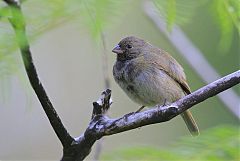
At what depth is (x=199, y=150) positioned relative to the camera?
106cm

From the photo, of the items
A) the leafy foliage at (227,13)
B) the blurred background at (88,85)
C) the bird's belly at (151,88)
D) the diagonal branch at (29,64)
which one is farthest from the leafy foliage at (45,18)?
the blurred background at (88,85)

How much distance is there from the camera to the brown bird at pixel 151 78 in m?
2.48

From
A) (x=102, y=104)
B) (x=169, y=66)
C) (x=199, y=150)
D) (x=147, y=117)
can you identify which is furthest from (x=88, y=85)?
(x=199, y=150)

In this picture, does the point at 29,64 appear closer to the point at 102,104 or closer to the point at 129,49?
the point at 102,104

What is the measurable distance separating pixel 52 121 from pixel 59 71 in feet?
13.9

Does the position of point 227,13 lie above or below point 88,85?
above

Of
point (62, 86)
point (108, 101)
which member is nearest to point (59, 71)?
point (62, 86)

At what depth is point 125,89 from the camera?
2.50 metres

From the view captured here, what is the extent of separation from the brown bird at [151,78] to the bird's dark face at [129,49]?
0.26 feet

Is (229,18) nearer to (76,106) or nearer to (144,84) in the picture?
(144,84)

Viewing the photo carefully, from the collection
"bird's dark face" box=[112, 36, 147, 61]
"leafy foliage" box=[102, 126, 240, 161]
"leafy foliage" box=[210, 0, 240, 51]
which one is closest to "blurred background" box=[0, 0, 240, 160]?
"bird's dark face" box=[112, 36, 147, 61]

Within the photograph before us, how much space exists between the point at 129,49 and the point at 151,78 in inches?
13.9

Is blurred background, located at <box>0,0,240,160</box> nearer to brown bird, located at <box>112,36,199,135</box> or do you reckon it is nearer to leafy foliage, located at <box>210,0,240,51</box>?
brown bird, located at <box>112,36,199,135</box>

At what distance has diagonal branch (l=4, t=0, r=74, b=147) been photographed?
1006mm
